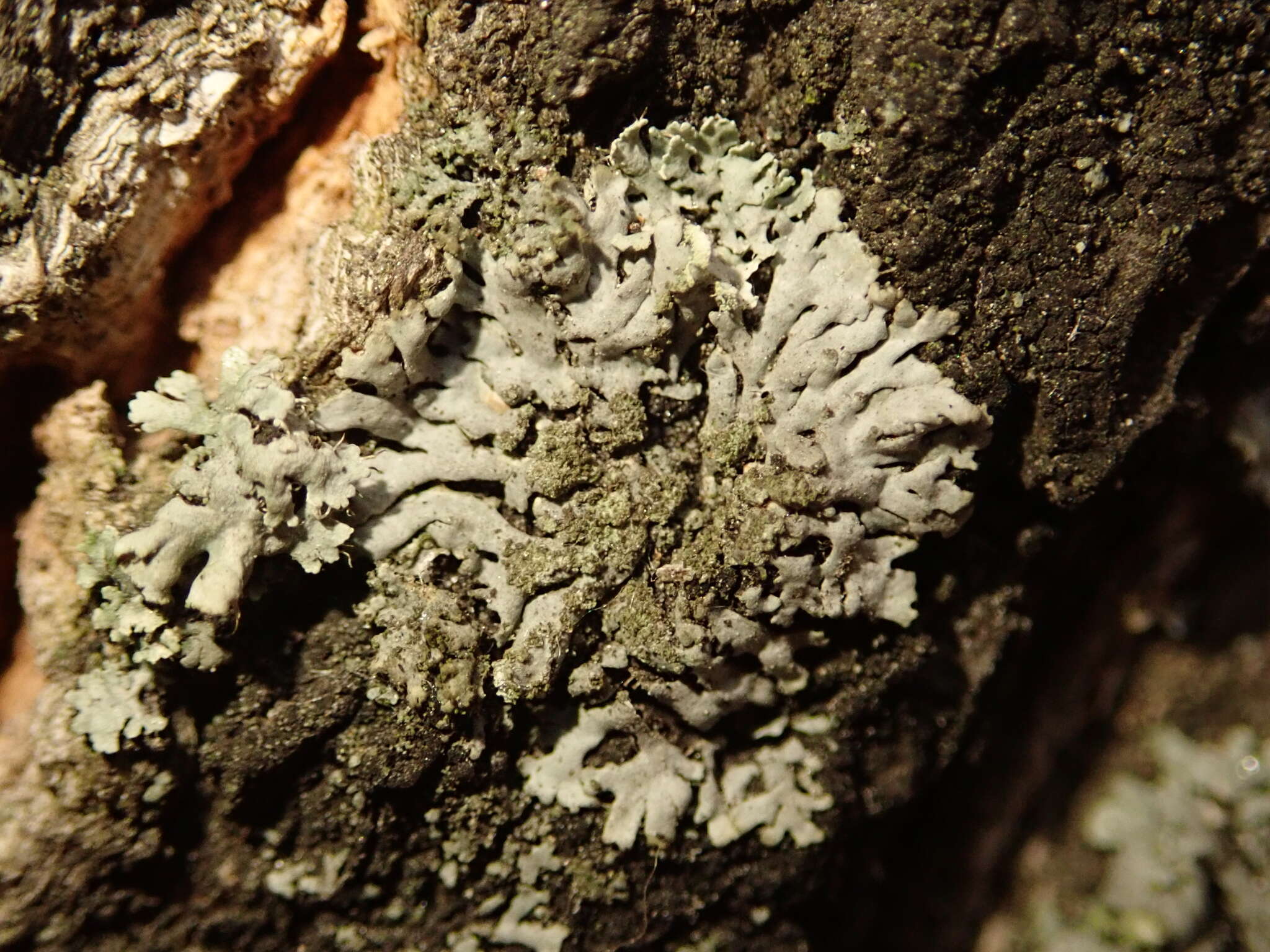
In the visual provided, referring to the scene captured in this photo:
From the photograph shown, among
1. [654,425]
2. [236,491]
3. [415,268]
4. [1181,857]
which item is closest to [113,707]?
[236,491]

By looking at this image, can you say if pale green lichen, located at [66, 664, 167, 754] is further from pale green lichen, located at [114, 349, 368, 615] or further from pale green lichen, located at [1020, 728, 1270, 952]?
pale green lichen, located at [1020, 728, 1270, 952]

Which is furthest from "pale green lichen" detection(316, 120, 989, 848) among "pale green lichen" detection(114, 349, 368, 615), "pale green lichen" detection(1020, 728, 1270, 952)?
"pale green lichen" detection(1020, 728, 1270, 952)

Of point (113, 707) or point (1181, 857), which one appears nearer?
point (113, 707)

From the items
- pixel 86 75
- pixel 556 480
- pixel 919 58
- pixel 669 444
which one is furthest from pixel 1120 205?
pixel 86 75

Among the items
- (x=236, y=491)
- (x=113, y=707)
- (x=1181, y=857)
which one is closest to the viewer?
(x=236, y=491)

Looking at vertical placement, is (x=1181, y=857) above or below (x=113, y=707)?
below

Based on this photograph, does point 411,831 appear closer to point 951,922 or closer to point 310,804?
point 310,804

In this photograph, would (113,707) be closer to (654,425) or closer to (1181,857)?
(654,425)

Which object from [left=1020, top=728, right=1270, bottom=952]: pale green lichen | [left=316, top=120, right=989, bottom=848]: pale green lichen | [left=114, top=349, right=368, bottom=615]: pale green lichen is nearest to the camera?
[left=114, top=349, right=368, bottom=615]: pale green lichen
